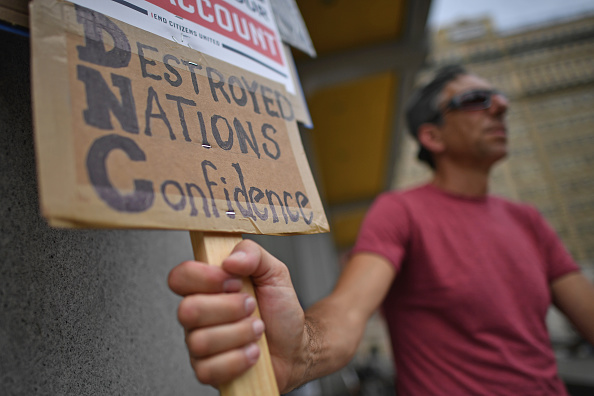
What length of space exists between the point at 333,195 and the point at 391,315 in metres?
9.29

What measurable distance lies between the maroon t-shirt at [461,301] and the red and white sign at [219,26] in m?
0.69

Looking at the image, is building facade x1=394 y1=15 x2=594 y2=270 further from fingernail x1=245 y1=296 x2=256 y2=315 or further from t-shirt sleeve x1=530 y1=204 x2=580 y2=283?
fingernail x1=245 y1=296 x2=256 y2=315

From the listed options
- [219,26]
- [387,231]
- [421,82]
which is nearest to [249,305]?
[219,26]

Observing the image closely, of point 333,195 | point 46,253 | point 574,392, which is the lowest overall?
point 574,392

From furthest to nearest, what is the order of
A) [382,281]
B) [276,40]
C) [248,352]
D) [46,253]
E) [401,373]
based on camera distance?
1. [401,373]
2. [382,281]
3. [276,40]
4. [46,253]
5. [248,352]

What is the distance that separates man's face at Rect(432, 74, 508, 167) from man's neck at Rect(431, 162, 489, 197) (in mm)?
39

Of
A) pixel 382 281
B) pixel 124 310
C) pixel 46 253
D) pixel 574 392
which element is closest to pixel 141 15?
pixel 46 253

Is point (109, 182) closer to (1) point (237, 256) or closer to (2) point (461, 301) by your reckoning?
(1) point (237, 256)

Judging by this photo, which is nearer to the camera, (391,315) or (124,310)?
(124,310)

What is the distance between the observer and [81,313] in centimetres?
64

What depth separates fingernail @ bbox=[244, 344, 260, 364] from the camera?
1.38 ft

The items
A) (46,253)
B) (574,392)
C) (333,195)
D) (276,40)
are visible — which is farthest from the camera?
(333,195)

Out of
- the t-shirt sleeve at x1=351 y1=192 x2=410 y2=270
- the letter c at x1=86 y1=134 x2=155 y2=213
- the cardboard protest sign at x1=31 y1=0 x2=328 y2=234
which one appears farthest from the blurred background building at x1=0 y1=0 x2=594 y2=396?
the t-shirt sleeve at x1=351 y1=192 x2=410 y2=270

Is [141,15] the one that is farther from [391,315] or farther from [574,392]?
[574,392]
